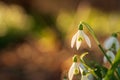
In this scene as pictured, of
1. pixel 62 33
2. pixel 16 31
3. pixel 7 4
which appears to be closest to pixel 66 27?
pixel 62 33

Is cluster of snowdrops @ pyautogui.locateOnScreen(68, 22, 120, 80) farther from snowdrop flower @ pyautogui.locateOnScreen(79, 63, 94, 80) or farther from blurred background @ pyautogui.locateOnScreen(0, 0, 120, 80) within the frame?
blurred background @ pyautogui.locateOnScreen(0, 0, 120, 80)

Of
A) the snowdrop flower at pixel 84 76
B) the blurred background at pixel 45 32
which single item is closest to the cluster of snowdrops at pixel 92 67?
the snowdrop flower at pixel 84 76

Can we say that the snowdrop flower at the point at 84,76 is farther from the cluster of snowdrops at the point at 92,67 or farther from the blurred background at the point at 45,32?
the blurred background at the point at 45,32

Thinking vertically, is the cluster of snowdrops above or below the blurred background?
below

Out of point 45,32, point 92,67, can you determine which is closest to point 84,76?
point 92,67

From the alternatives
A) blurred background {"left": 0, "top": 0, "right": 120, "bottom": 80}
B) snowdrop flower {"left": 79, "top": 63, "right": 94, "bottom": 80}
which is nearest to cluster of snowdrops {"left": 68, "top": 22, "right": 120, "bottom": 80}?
snowdrop flower {"left": 79, "top": 63, "right": 94, "bottom": 80}

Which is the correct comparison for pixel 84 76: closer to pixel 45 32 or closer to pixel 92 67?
pixel 92 67

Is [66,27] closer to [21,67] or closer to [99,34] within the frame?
[99,34]

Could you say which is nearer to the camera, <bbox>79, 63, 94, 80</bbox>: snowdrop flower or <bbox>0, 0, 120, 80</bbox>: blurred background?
<bbox>79, 63, 94, 80</bbox>: snowdrop flower
